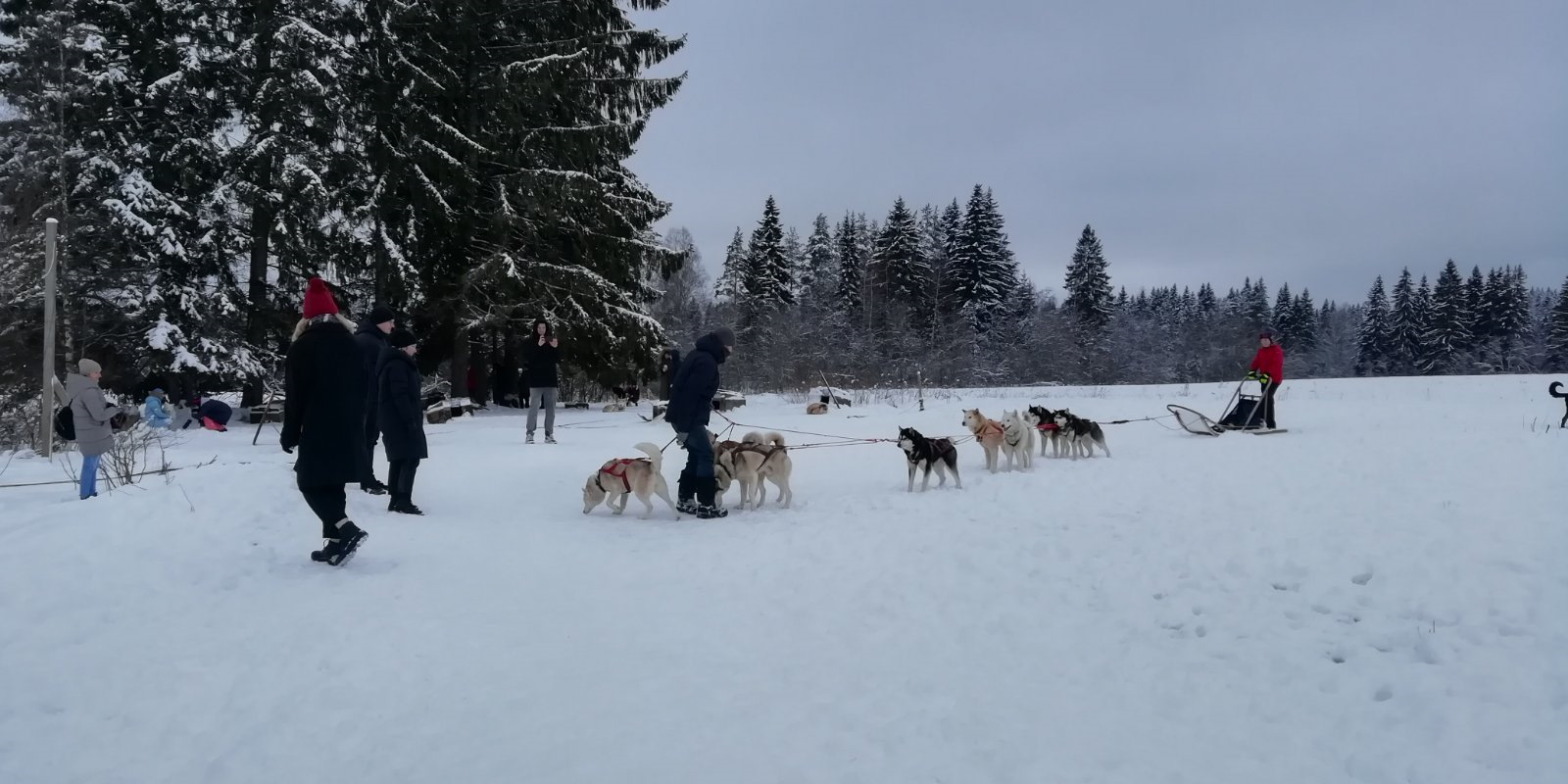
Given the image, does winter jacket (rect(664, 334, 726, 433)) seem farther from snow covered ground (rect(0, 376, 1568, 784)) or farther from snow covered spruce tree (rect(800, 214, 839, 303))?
snow covered spruce tree (rect(800, 214, 839, 303))

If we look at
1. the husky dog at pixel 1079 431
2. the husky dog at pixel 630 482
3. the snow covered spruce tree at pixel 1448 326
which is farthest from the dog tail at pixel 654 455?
the snow covered spruce tree at pixel 1448 326

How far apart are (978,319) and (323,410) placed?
43.2m

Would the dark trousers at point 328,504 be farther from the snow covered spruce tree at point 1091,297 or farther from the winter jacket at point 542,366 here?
the snow covered spruce tree at point 1091,297

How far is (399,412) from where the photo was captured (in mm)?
7055

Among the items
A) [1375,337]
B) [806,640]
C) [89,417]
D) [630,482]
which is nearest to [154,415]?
[89,417]

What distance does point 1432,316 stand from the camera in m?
50.1

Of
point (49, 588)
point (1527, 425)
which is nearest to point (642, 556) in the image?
point (49, 588)

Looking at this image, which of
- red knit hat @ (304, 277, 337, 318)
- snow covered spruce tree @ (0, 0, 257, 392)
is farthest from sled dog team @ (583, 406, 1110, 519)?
snow covered spruce tree @ (0, 0, 257, 392)

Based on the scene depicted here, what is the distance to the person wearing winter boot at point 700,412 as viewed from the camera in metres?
7.56

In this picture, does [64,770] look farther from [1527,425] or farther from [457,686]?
[1527,425]

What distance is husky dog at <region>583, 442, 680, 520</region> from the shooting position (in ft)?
24.8

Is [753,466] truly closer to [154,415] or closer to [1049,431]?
[1049,431]

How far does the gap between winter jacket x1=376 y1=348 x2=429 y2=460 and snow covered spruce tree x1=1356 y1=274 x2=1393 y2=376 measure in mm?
65428

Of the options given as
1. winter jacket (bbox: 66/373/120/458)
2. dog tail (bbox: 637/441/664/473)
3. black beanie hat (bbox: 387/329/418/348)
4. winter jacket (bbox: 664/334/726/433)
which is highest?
black beanie hat (bbox: 387/329/418/348)
